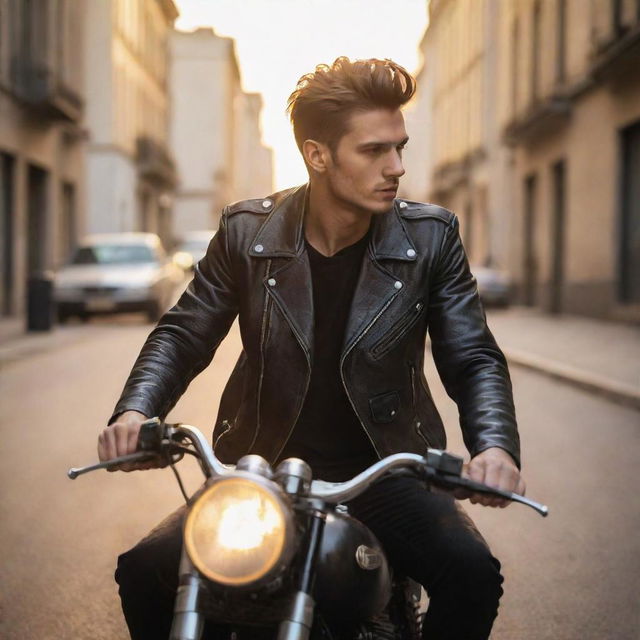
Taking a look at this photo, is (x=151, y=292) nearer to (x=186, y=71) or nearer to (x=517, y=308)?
(x=517, y=308)

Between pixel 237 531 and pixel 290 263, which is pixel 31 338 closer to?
pixel 290 263

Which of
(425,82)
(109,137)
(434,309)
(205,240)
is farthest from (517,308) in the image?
(425,82)

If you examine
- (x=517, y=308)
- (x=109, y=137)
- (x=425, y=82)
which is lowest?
(x=517, y=308)

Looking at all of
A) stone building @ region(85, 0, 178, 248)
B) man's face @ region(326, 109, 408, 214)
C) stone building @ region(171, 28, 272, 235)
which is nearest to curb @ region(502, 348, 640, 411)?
man's face @ region(326, 109, 408, 214)

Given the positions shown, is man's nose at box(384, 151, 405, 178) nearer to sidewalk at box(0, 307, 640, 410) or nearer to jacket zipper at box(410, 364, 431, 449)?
jacket zipper at box(410, 364, 431, 449)

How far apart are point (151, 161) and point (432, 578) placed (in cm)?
4049

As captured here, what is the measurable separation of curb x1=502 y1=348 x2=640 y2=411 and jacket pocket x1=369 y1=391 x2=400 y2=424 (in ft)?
23.6

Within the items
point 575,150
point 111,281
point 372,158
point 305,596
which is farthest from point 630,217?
point 305,596

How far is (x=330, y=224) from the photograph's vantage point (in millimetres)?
2746

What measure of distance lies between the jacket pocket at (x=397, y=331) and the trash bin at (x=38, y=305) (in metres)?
15.8

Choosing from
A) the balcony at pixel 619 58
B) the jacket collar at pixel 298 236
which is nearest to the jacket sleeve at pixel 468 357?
the jacket collar at pixel 298 236

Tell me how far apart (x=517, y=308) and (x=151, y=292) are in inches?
499

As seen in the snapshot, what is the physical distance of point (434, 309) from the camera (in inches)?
108

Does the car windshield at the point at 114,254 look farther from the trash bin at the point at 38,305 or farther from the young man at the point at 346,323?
the young man at the point at 346,323
